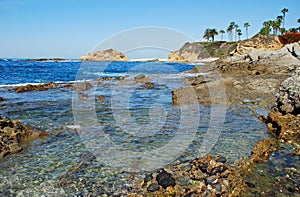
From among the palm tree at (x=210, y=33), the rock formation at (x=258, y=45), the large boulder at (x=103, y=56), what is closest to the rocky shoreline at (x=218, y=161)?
the rock formation at (x=258, y=45)

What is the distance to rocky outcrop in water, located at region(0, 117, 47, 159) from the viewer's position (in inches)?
322

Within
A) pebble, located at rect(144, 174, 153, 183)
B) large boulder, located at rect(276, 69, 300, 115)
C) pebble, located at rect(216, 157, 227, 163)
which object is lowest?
pebble, located at rect(144, 174, 153, 183)

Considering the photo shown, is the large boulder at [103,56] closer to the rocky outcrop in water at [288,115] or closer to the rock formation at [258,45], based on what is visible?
the rock formation at [258,45]

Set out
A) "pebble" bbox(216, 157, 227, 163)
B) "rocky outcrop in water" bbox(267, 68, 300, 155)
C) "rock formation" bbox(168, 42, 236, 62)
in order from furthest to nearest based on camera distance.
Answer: "rock formation" bbox(168, 42, 236, 62), "rocky outcrop in water" bbox(267, 68, 300, 155), "pebble" bbox(216, 157, 227, 163)

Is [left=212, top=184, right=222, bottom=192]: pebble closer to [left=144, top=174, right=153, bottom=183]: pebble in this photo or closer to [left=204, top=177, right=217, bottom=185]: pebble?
[left=204, top=177, right=217, bottom=185]: pebble

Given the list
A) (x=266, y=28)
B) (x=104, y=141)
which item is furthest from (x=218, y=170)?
(x=266, y=28)

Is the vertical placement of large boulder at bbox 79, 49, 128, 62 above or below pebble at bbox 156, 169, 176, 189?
above

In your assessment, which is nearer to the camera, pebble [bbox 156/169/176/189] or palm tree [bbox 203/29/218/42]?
pebble [bbox 156/169/176/189]

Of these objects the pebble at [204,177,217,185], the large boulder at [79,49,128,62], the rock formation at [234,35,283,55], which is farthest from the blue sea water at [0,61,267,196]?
the large boulder at [79,49,128,62]

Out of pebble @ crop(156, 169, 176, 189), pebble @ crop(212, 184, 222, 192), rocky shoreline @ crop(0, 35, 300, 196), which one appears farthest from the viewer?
pebble @ crop(156, 169, 176, 189)

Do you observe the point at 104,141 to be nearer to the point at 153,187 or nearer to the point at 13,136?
the point at 13,136

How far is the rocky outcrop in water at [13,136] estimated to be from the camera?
819 cm

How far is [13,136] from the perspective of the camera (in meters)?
8.73

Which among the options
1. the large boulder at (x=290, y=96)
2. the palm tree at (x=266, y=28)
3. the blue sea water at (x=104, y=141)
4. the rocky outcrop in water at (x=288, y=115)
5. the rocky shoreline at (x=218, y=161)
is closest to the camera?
the rocky shoreline at (x=218, y=161)
